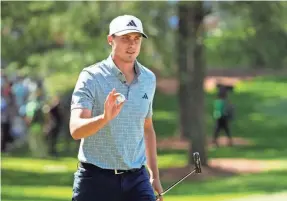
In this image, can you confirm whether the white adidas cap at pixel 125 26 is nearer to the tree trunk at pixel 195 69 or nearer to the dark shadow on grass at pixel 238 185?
the dark shadow on grass at pixel 238 185

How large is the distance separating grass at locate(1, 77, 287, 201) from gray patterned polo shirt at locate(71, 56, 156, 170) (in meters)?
8.80

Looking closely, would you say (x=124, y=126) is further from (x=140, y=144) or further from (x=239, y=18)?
(x=239, y=18)

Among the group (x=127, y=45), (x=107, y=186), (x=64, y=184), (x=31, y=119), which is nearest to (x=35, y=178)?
(x=64, y=184)

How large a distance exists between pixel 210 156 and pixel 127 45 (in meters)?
16.9

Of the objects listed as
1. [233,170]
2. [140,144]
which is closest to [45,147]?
[233,170]

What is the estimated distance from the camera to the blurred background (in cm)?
1711

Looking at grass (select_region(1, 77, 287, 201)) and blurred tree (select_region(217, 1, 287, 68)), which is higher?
blurred tree (select_region(217, 1, 287, 68))

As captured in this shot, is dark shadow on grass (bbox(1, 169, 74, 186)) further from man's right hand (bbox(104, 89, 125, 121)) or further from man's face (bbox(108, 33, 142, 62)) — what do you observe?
man's right hand (bbox(104, 89, 125, 121))

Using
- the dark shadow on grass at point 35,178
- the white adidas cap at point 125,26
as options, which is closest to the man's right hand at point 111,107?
the white adidas cap at point 125,26

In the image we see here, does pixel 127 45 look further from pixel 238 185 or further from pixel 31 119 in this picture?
pixel 31 119

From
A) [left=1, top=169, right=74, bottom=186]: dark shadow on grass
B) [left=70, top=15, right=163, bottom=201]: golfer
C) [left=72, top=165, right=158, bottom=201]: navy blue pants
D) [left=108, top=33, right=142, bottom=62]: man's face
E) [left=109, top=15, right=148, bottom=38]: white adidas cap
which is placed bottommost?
[left=1, top=169, right=74, bottom=186]: dark shadow on grass

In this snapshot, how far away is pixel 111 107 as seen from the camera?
4.67 metres

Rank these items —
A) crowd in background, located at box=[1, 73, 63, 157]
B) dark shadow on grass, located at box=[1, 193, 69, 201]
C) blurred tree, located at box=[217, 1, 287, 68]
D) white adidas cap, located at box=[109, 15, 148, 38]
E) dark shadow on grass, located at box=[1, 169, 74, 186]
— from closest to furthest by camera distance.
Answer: white adidas cap, located at box=[109, 15, 148, 38] < dark shadow on grass, located at box=[1, 193, 69, 201] < dark shadow on grass, located at box=[1, 169, 74, 186] < blurred tree, located at box=[217, 1, 287, 68] < crowd in background, located at box=[1, 73, 63, 157]

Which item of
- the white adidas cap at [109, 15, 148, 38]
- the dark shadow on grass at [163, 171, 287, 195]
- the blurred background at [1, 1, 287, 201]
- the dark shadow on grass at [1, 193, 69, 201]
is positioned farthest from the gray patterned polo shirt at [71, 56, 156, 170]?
the dark shadow on grass at [163, 171, 287, 195]
